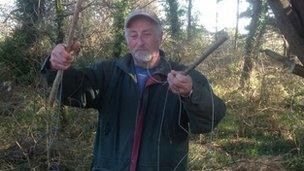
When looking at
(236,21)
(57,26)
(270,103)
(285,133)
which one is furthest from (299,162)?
(236,21)

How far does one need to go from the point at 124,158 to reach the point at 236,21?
82.6ft

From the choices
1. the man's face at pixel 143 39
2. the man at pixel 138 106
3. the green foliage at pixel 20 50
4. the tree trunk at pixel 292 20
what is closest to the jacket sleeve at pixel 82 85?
the man at pixel 138 106

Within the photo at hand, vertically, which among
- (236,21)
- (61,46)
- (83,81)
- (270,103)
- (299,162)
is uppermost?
(236,21)

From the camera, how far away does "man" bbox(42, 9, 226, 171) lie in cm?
329

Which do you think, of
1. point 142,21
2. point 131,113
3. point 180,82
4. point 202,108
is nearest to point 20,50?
point 142,21

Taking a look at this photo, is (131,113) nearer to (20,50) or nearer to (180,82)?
(180,82)

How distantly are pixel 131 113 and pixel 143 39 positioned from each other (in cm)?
55

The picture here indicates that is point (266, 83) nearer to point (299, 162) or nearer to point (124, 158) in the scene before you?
point (299, 162)

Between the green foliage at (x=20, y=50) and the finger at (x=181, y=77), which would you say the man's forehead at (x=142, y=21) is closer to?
the finger at (x=181, y=77)

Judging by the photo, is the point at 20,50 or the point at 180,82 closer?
the point at 180,82

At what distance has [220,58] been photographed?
720 inches

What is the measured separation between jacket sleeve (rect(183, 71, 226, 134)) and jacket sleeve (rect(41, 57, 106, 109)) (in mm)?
742

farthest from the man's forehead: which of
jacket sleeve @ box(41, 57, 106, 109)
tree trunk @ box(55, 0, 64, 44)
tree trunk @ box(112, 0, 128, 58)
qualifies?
tree trunk @ box(112, 0, 128, 58)

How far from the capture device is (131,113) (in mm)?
3359
